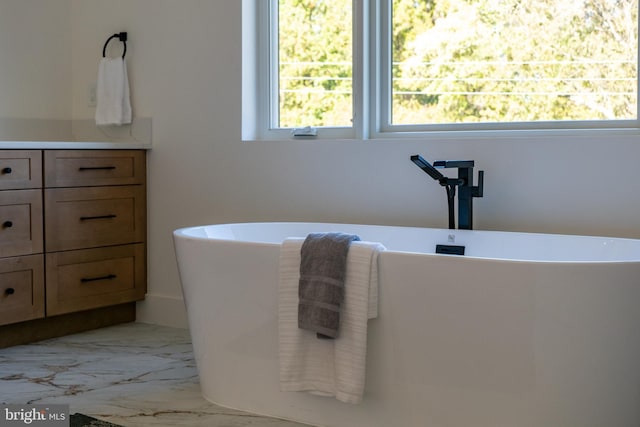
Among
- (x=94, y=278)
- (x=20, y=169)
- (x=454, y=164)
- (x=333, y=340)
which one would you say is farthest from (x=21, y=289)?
(x=454, y=164)

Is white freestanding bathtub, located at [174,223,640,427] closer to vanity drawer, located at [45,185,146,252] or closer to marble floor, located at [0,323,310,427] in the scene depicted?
marble floor, located at [0,323,310,427]

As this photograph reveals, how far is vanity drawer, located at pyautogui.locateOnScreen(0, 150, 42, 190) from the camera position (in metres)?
3.51

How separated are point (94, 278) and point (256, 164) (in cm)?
91

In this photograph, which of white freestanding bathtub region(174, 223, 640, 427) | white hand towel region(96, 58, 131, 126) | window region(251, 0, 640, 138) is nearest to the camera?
white freestanding bathtub region(174, 223, 640, 427)

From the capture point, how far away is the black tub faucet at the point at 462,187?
10.4ft

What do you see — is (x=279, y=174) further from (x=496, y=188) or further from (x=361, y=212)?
(x=496, y=188)

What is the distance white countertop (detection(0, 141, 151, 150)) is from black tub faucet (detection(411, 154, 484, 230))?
1532 millimetres

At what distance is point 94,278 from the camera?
154 inches

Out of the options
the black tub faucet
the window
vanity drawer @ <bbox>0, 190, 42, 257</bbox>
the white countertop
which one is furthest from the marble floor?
the window

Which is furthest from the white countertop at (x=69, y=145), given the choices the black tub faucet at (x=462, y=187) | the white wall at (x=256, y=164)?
the black tub faucet at (x=462, y=187)

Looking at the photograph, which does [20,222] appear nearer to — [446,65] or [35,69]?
[35,69]

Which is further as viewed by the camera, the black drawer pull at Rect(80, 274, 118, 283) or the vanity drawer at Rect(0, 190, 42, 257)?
the black drawer pull at Rect(80, 274, 118, 283)

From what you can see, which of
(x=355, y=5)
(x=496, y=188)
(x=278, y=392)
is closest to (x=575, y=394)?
(x=278, y=392)

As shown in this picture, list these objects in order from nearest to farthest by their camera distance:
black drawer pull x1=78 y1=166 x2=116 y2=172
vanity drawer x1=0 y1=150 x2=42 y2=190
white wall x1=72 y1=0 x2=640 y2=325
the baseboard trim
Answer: white wall x1=72 y1=0 x2=640 y2=325 < vanity drawer x1=0 y1=150 x2=42 y2=190 < black drawer pull x1=78 y1=166 x2=116 y2=172 < the baseboard trim
